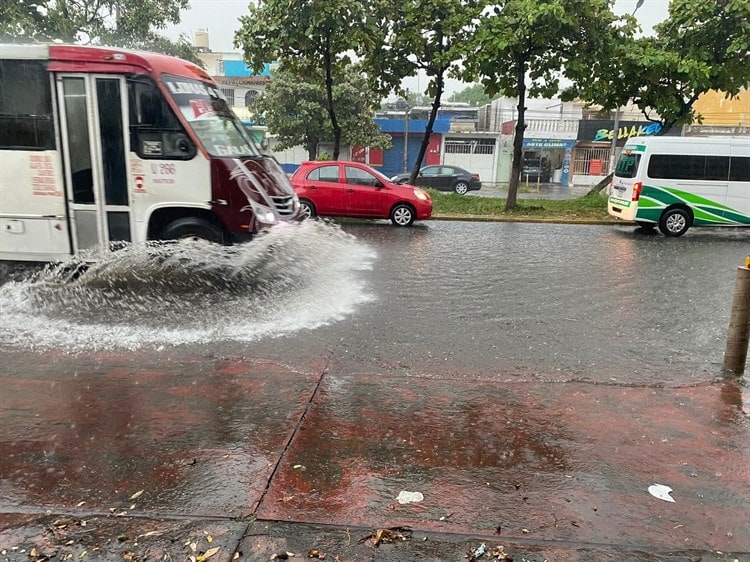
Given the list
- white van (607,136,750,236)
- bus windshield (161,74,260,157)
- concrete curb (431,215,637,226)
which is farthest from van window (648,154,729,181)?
bus windshield (161,74,260,157)

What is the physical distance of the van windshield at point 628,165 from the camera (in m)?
14.2

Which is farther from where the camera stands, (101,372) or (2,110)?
(2,110)

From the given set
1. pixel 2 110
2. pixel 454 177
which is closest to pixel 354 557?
pixel 2 110

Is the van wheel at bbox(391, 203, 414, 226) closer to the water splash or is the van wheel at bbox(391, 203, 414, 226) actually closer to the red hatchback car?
the red hatchback car

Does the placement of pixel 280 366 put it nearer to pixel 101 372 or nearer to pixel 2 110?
pixel 101 372

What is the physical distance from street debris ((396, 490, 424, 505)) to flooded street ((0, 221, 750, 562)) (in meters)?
0.04

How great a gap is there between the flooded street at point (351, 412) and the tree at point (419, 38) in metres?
11.1

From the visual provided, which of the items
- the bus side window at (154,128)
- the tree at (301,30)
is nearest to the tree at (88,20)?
the tree at (301,30)

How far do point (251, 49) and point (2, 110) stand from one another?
10.2 meters

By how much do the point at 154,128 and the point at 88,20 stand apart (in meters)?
14.2

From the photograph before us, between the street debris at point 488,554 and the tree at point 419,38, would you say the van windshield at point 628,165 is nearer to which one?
the tree at point 419,38

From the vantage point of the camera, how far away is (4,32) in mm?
16609

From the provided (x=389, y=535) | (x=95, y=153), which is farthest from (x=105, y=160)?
(x=389, y=535)

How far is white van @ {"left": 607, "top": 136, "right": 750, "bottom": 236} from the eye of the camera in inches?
546
